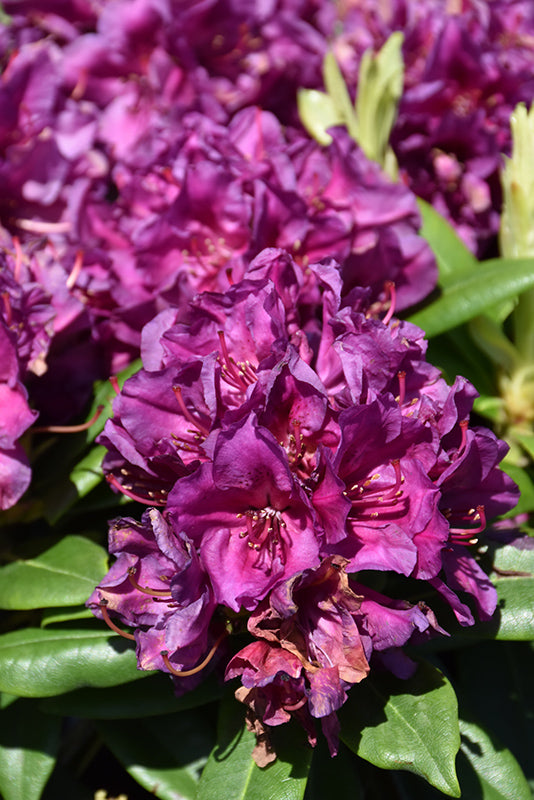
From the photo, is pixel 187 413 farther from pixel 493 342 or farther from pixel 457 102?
pixel 457 102

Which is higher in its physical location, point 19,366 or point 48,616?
point 19,366

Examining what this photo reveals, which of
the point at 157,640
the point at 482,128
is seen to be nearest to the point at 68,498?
the point at 157,640

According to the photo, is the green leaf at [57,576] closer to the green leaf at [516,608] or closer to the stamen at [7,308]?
the stamen at [7,308]

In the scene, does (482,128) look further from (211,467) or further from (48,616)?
(48,616)

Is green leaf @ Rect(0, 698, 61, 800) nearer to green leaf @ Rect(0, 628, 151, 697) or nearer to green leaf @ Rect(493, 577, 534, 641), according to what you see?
green leaf @ Rect(0, 628, 151, 697)

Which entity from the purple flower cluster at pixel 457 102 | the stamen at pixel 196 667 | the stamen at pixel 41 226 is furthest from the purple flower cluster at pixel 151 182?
the stamen at pixel 196 667

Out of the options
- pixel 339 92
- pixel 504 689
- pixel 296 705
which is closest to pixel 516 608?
pixel 296 705
